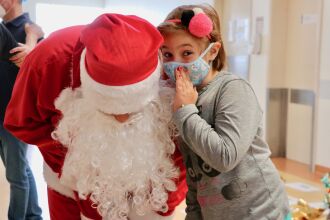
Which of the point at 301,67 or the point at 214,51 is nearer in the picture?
the point at 214,51

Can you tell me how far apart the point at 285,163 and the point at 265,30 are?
140 centimetres

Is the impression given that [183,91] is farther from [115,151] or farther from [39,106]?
[39,106]

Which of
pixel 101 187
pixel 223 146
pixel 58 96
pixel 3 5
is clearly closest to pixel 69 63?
pixel 58 96

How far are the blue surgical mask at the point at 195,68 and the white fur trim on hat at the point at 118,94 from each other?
2.2 inches

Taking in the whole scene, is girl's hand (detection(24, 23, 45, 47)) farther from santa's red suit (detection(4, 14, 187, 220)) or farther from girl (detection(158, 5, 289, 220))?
girl (detection(158, 5, 289, 220))

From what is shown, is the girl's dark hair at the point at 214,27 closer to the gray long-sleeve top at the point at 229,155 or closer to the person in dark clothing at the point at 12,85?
the gray long-sleeve top at the point at 229,155

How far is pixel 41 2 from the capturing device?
647cm

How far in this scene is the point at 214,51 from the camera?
1216 millimetres

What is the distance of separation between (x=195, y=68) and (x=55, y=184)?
59cm

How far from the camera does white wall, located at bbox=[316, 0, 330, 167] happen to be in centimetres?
372

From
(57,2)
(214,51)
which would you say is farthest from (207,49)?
(57,2)

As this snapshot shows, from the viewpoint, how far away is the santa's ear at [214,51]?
1204mm

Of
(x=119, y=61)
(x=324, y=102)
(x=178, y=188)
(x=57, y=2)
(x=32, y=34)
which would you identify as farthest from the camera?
(x=57, y=2)

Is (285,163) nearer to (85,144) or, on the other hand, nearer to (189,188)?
(189,188)
